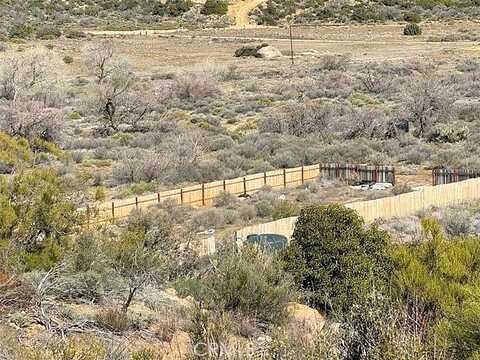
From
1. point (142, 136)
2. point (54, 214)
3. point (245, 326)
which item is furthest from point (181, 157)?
point (245, 326)

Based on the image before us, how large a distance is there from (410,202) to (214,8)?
80.9 m

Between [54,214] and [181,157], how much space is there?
15.0m

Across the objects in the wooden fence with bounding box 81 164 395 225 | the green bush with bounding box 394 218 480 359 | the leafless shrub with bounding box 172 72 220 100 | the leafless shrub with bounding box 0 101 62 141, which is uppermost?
the green bush with bounding box 394 218 480 359

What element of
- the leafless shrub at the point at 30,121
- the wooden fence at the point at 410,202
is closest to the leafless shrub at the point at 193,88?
the leafless shrub at the point at 30,121

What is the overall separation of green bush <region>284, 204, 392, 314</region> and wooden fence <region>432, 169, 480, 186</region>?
10037mm

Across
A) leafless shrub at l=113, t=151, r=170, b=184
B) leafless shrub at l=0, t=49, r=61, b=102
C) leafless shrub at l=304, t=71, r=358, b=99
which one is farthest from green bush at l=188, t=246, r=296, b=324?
leafless shrub at l=304, t=71, r=358, b=99

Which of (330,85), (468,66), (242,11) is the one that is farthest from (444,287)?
(242,11)

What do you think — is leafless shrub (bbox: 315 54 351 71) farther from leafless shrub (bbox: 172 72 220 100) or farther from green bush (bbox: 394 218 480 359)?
green bush (bbox: 394 218 480 359)

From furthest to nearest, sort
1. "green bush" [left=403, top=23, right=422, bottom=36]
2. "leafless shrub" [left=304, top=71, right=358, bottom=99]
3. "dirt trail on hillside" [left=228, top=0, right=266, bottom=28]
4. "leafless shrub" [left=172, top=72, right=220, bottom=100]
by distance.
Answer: "dirt trail on hillside" [left=228, top=0, right=266, bottom=28]
"green bush" [left=403, top=23, right=422, bottom=36]
"leafless shrub" [left=172, top=72, right=220, bottom=100]
"leafless shrub" [left=304, top=71, right=358, bottom=99]

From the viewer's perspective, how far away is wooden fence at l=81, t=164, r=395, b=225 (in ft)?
63.8

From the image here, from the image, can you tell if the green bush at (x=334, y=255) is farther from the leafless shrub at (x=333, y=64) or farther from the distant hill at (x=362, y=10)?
the distant hill at (x=362, y=10)

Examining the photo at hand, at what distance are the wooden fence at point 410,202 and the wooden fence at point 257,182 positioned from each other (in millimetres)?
3209

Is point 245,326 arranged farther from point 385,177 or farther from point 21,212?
point 385,177

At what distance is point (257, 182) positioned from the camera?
23219mm
